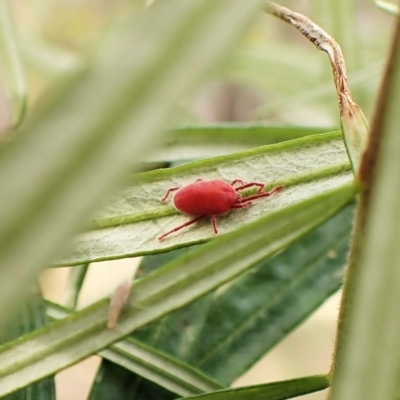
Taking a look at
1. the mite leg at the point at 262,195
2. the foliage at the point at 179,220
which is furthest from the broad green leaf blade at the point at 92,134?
the mite leg at the point at 262,195

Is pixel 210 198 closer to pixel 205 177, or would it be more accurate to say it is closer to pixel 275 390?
pixel 205 177

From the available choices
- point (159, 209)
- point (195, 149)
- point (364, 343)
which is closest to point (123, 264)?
point (195, 149)

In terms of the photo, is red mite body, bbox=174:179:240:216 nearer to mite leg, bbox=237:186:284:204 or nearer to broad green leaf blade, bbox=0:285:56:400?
mite leg, bbox=237:186:284:204

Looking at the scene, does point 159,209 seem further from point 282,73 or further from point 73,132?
point 282,73

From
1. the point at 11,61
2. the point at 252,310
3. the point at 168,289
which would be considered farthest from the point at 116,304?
the point at 11,61

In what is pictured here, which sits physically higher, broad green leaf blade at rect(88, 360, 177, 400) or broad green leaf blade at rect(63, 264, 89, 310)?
broad green leaf blade at rect(63, 264, 89, 310)

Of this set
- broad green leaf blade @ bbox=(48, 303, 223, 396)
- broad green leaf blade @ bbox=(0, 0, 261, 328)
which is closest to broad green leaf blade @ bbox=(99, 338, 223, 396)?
broad green leaf blade @ bbox=(48, 303, 223, 396)
